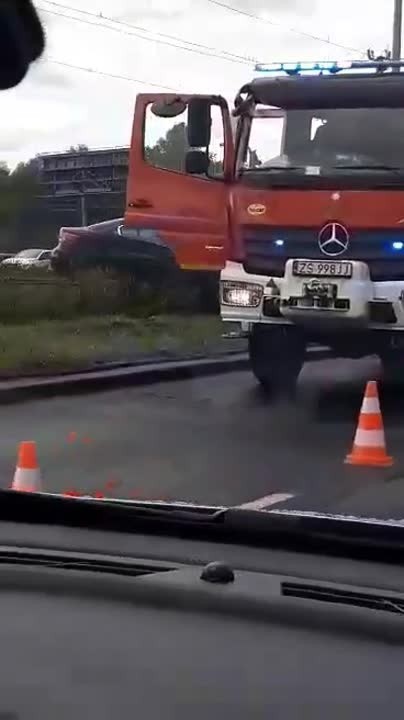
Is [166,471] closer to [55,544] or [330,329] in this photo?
[330,329]

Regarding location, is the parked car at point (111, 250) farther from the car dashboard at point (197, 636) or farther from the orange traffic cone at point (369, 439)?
the car dashboard at point (197, 636)

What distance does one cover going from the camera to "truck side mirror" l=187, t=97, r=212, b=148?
980 centimetres

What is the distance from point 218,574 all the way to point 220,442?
6069mm

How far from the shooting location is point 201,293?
444 inches

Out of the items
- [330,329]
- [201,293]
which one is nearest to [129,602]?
[330,329]

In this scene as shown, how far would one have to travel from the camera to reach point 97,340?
43.7ft

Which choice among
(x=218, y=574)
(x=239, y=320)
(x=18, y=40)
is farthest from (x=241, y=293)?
(x=18, y=40)

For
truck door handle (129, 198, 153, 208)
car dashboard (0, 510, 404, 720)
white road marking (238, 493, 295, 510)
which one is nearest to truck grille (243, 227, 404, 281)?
truck door handle (129, 198, 153, 208)

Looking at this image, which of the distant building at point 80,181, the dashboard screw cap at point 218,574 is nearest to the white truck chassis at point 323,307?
the distant building at point 80,181

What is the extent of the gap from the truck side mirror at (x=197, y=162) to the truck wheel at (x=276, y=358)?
132cm

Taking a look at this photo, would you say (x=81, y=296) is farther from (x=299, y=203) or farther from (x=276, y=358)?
(x=299, y=203)

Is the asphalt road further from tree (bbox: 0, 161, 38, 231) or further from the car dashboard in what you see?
the car dashboard

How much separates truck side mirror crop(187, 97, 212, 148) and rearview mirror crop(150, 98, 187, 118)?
0.11 meters

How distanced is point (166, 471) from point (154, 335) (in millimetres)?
6367
